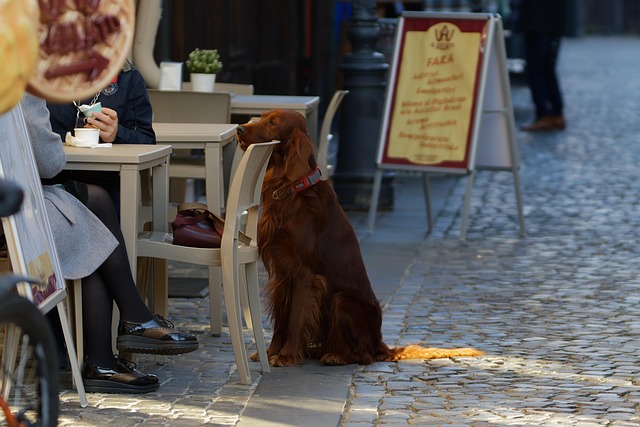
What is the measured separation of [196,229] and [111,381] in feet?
2.29

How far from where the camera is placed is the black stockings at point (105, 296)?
194 inches

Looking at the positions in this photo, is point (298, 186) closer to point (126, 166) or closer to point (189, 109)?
point (126, 166)

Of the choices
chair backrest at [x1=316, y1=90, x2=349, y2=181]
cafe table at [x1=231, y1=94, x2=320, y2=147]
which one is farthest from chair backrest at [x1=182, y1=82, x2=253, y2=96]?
chair backrest at [x1=316, y1=90, x2=349, y2=181]

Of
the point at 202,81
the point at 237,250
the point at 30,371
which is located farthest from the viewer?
the point at 202,81

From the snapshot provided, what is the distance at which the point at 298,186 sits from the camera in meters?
5.36

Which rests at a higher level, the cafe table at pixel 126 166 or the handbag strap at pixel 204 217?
the cafe table at pixel 126 166

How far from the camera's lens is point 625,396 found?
4.95 metres

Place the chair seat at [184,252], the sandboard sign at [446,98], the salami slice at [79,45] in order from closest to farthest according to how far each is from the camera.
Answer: the salami slice at [79,45] < the chair seat at [184,252] < the sandboard sign at [446,98]

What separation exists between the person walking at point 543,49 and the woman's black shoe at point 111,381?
1199 centimetres

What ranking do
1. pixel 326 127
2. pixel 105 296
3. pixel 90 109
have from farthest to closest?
pixel 326 127, pixel 90 109, pixel 105 296

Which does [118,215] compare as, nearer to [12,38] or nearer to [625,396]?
[625,396]

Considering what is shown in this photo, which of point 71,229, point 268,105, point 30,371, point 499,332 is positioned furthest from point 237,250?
point 268,105

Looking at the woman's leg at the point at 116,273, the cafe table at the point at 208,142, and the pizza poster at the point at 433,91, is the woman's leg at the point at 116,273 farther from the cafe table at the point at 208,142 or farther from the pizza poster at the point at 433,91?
the pizza poster at the point at 433,91

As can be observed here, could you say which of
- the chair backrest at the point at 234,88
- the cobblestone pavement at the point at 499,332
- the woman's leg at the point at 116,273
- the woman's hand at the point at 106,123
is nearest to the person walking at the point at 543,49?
the cobblestone pavement at the point at 499,332
